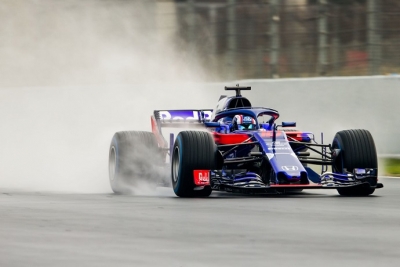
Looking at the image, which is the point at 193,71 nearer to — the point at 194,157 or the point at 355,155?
the point at 355,155

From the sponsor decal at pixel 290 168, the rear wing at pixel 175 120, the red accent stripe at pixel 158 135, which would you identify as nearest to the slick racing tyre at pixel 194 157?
the sponsor decal at pixel 290 168

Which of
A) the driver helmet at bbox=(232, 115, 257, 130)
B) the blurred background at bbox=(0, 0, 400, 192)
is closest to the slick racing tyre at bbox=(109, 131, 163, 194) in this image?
the driver helmet at bbox=(232, 115, 257, 130)

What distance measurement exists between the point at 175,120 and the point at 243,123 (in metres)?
1.67

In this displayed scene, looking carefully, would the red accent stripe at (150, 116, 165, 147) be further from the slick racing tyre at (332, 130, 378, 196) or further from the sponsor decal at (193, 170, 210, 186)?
the slick racing tyre at (332, 130, 378, 196)

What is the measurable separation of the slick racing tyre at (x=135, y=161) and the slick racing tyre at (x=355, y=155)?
2.76 meters

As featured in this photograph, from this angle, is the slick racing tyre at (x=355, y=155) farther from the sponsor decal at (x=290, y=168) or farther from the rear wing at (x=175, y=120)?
the rear wing at (x=175, y=120)

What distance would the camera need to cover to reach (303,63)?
20875 millimetres

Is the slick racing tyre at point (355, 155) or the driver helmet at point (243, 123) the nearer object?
the slick racing tyre at point (355, 155)

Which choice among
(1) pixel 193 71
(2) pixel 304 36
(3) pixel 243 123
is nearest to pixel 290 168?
(3) pixel 243 123

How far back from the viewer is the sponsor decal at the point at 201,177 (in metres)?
13.4

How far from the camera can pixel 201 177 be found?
1346cm

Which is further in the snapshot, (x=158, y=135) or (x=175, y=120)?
(x=175, y=120)

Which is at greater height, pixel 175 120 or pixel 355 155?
pixel 175 120

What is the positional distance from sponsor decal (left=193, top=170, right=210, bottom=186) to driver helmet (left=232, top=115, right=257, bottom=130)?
5.76ft
